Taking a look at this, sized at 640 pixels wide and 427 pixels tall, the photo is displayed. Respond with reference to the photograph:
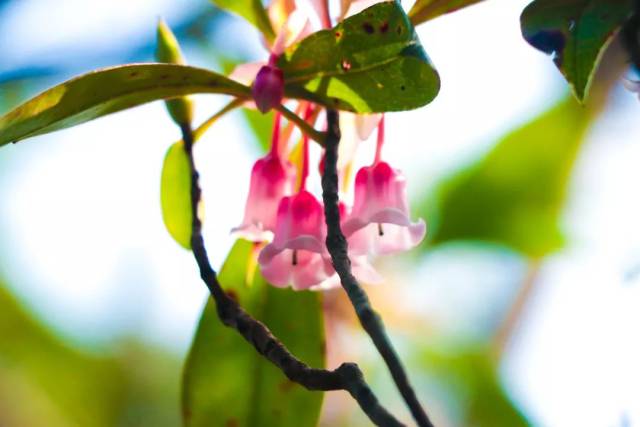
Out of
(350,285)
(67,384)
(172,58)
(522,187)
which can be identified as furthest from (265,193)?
(67,384)

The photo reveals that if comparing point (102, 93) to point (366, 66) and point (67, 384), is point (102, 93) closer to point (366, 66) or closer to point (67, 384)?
point (366, 66)

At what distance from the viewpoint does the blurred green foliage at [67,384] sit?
197cm

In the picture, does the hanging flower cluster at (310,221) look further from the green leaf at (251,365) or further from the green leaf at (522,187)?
the green leaf at (522,187)

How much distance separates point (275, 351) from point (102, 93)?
0.32 metres

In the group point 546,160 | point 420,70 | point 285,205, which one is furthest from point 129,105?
point 546,160

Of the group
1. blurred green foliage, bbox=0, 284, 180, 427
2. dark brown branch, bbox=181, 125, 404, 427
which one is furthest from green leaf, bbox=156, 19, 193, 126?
blurred green foliage, bbox=0, 284, 180, 427

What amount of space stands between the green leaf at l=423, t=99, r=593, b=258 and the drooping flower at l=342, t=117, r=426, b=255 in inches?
35.4

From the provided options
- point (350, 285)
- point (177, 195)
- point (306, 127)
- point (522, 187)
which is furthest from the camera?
point (522, 187)

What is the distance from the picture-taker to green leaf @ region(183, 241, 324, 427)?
3.54 feet

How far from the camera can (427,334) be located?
6.44 ft

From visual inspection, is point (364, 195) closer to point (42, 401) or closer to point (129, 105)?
point (129, 105)

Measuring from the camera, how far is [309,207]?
94 cm

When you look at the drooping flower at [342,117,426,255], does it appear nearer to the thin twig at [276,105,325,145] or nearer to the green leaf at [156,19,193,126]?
the thin twig at [276,105,325,145]

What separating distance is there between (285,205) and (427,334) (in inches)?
43.3
